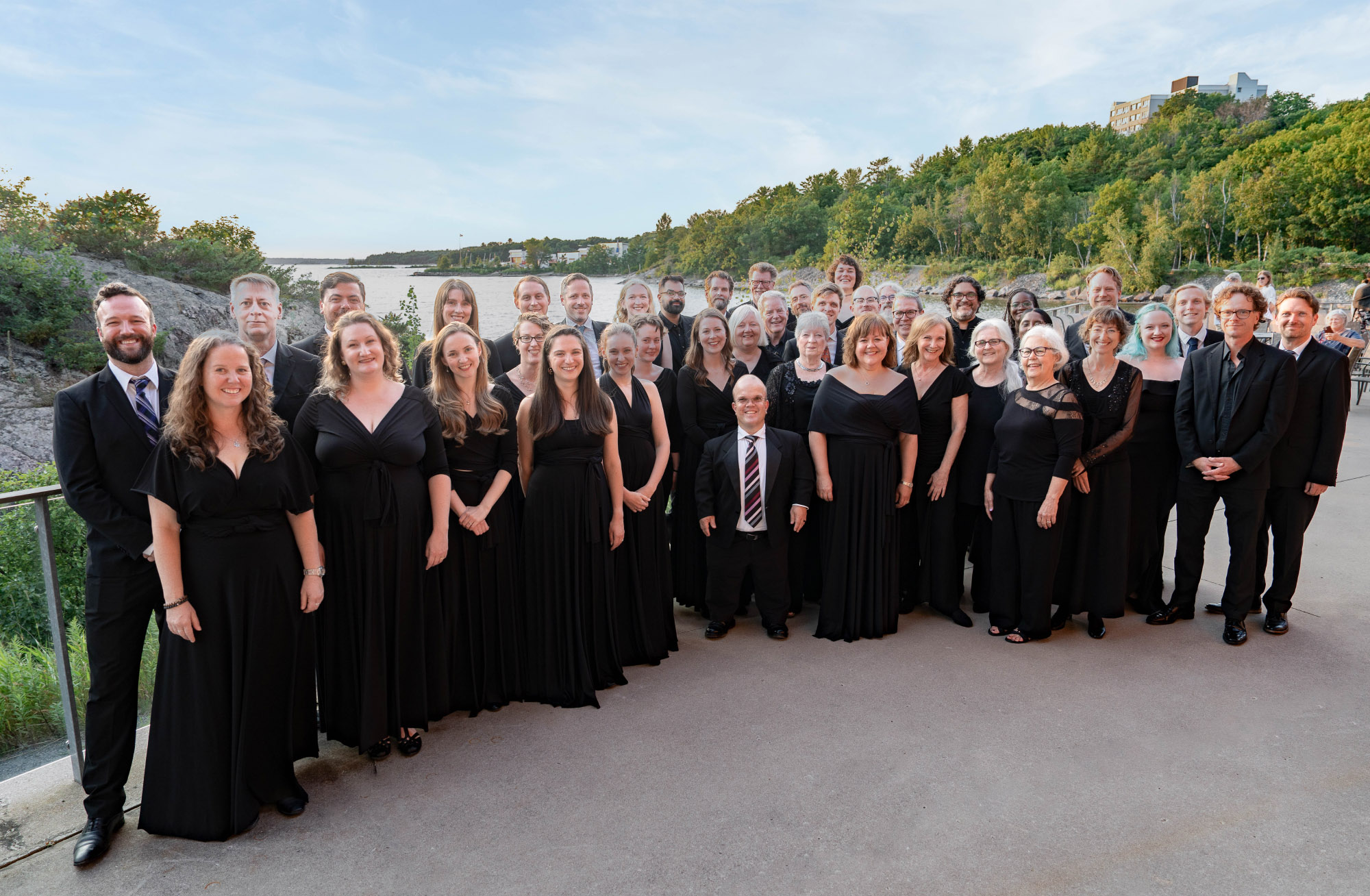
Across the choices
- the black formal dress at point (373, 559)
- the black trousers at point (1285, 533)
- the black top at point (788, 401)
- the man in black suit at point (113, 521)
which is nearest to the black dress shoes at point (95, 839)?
the man in black suit at point (113, 521)

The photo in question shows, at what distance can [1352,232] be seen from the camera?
A: 4353cm

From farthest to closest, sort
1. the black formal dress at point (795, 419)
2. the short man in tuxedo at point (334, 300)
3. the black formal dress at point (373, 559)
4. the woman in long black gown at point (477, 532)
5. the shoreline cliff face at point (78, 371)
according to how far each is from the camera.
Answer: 1. the shoreline cliff face at point (78, 371)
2. the black formal dress at point (795, 419)
3. the short man in tuxedo at point (334, 300)
4. the woman in long black gown at point (477, 532)
5. the black formal dress at point (373, 559)

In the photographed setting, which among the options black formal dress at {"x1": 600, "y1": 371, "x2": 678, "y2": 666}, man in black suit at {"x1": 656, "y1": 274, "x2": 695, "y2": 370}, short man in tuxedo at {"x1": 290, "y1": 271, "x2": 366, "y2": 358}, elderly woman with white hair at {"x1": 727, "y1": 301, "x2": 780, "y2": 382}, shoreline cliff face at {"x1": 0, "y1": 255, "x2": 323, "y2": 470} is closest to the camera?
short man in tuxedo at {"x1": 290, "y1": 271, "x2": 366, "y2": 358}

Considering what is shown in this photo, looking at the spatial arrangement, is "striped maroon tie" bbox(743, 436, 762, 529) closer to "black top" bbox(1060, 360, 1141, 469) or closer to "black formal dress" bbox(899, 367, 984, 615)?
"black formal dress" bbox(899, 367, 984, 615)

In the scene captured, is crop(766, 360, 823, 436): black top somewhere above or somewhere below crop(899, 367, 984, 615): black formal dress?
above

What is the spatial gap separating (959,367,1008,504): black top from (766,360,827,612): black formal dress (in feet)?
2.42

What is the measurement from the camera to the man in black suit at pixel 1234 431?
4.19 metres

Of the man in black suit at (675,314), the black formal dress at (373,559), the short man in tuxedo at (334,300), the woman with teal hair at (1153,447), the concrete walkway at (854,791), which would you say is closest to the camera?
the concrete walkway at (854,791)

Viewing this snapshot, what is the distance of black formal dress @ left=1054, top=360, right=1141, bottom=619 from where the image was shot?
14.1 feet

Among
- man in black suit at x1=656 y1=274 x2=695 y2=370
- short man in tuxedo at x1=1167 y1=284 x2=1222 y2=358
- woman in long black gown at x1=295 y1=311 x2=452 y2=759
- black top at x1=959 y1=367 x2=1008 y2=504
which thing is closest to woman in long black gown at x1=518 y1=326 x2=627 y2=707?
woman in long black gown at x1=295 y1=311 x2=452 y2=759

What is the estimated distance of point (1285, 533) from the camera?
438cm

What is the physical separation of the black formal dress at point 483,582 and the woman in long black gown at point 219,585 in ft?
2.54

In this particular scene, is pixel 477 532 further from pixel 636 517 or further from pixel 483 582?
pixel 636 517

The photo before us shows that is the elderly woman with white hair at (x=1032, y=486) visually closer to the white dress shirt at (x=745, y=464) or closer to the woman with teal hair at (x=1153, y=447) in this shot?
the woman with teal hair at (x=1153, y=447)
